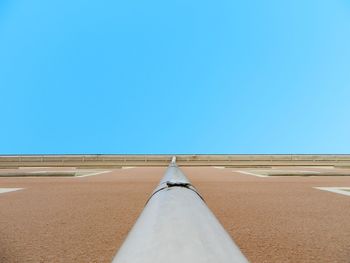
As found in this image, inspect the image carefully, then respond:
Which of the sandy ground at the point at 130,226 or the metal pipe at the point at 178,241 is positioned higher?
the sandy ground at the point at 130,226

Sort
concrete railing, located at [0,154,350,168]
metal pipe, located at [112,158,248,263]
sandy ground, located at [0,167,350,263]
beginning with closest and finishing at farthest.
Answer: metal pipe, located at [112,158,248,263], sandy ground, located at [0,167,350,263], concrete railing, located at [0,154,350,168]

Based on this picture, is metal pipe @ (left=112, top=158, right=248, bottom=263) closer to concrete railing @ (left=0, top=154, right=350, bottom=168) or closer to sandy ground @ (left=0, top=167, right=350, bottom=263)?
sandy ground @ (left=0, top=167, right=350, bottom=263)

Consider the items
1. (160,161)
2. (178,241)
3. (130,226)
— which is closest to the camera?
(178,241)

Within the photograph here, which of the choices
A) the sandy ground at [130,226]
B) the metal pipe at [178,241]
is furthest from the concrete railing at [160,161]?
the metal pipe at [178,241]

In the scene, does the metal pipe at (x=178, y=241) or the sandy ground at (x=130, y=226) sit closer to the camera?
the metal pipe at (x=178, y=241)

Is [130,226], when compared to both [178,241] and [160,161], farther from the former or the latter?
[160,161]

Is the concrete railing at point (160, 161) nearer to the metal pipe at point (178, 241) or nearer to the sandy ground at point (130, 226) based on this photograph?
the sandy ground at point (130, 226)

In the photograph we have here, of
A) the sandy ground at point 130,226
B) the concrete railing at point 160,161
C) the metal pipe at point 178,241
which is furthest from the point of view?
the concrete railing at point 160,161

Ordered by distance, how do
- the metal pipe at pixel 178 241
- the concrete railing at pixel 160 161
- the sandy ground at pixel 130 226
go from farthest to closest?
the concrete railing at pixel 160 161, the sandy ground at pixel 130 226, the metal pipe at pixel 178 241

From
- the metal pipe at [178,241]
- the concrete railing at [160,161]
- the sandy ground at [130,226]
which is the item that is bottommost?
the metal pipe at [178,241]

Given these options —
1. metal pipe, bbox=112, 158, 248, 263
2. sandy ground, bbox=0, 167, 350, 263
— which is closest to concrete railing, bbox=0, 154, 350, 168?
sandy ground, bbox=0, 167, 350, 263

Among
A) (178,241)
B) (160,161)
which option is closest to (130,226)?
(178,241)

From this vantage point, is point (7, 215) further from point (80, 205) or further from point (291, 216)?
point (291, 216)

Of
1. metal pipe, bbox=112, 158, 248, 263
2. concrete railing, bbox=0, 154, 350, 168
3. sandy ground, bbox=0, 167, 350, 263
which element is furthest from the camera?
concrete railing, bbox=0, 154, 350, 168
